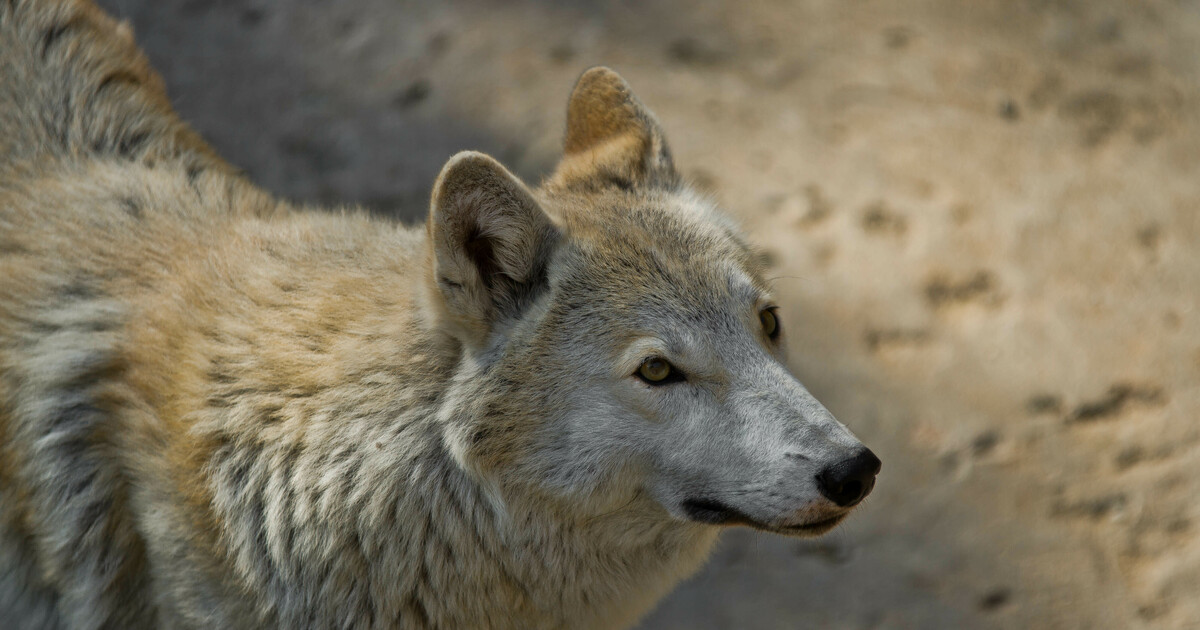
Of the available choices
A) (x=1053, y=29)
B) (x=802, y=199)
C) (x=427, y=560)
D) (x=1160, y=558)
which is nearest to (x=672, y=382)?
(x=427, y=560)

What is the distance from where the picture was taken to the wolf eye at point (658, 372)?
9.80 ft

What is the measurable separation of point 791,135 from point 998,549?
2732mm

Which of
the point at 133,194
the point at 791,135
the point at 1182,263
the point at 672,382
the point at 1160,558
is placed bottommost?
the point at 1160,558

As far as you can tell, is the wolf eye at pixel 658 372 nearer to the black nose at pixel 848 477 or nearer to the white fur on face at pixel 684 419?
the white fur on face at pixel 684 419

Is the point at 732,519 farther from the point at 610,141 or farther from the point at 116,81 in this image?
the point at 116,81

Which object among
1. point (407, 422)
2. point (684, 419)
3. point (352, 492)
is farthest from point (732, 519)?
point (352, 492)

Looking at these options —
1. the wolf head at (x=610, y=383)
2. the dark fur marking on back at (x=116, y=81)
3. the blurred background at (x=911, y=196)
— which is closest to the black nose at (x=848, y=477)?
the wolf head at (x=610, y=383)

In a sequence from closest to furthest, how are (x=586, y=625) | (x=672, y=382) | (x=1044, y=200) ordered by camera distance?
1. (x=672, y=382)
2. (x=586, y=625)
3. (x=1044, y=200)

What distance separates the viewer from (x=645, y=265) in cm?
311

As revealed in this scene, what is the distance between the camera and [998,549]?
458 centimetres

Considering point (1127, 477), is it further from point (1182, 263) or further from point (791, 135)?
point (791, 135)

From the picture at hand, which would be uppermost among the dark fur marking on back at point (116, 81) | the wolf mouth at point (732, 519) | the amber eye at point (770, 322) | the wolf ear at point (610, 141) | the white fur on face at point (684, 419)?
the dark fur marking on back at point (116, 81)

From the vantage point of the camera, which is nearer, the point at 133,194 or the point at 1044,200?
the point at 133,194

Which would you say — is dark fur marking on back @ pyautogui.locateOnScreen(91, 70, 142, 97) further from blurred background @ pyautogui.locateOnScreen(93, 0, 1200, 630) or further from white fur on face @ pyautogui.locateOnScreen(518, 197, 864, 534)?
white fur on face @ pyautogui.locateOnScreen(518, 197, 864, 534)
